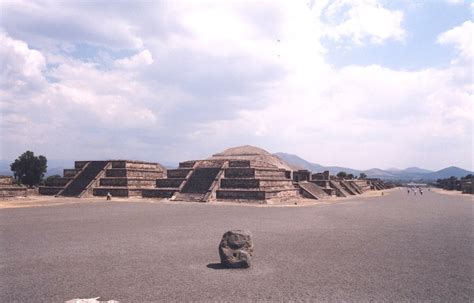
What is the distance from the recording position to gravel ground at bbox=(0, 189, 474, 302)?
7.36 metres

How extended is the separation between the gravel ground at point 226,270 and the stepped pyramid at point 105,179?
19.9 meters

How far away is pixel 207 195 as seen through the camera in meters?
32.2

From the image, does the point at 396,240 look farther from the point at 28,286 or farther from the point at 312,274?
the point at 28,286

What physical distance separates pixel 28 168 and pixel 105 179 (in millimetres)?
25229

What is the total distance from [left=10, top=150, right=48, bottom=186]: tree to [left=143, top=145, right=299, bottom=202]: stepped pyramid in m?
28.7

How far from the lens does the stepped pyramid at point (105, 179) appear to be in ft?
120

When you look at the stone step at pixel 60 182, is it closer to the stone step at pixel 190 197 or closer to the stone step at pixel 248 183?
the stone step at pixel 190 197

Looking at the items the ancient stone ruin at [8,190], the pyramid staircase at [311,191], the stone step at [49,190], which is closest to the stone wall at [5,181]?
the ancient stone ruin at [8,190]

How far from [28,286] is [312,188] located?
131ft

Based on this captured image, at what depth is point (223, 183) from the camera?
3466 centimetres

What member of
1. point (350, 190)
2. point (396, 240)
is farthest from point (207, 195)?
point (350, 190)

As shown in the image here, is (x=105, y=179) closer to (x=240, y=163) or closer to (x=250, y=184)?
(x=240, y=163)

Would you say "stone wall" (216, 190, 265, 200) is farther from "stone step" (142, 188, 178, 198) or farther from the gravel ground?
the gravel ground

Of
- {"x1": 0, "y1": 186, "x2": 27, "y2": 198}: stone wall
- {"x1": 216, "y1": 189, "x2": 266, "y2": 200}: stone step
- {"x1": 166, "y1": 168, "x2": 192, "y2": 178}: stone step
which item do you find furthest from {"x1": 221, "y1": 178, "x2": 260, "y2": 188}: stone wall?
{"x1": 0, "y1": 186, "x2": 27, "y2": 198}: stone wall
